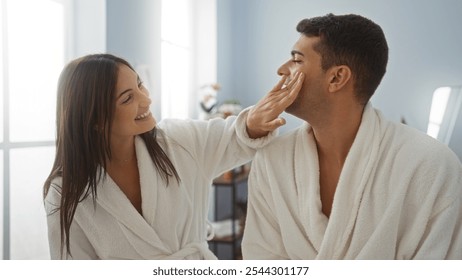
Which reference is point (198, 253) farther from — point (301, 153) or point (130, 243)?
point (301, 153)

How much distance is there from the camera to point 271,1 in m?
0.86

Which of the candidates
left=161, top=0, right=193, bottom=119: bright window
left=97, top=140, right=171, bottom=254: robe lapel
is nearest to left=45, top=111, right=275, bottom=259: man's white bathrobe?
left=97, top=140, right=171, bottom=254: robe lapel

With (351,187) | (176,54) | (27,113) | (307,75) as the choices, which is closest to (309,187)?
(351,187)

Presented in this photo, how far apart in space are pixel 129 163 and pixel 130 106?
0.13 metres

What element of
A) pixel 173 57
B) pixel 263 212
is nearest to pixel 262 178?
pixel 263 212

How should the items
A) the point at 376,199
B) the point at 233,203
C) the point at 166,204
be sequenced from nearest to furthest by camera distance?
the point at 376,199 → the point at 166,204 → the point at 233,203

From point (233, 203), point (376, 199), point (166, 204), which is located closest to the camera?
point (376, 199)

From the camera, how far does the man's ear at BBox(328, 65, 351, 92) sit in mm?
753

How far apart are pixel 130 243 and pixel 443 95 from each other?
606 mm

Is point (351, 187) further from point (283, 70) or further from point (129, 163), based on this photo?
point (129, 163)

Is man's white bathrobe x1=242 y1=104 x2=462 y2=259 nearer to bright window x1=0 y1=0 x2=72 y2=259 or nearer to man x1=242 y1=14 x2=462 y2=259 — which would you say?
man x1=242 y1=14 x2=462 y2=259

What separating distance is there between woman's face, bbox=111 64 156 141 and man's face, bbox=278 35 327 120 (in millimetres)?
254

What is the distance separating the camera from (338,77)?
0.76 m

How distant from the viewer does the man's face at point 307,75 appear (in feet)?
2.48
